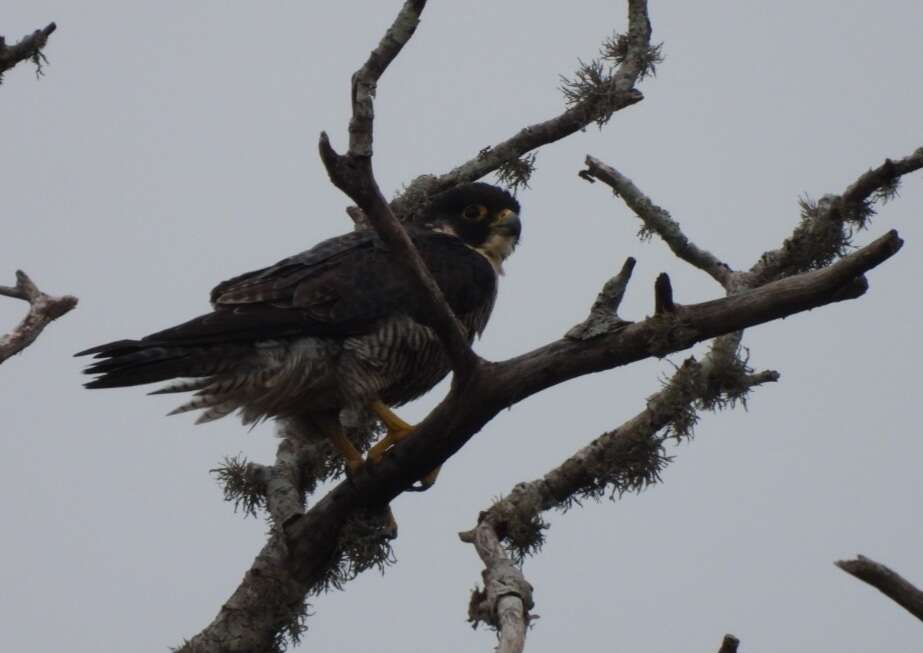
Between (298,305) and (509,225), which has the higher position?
(509,225)

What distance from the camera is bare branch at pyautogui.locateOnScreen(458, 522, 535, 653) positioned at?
3.56 metres

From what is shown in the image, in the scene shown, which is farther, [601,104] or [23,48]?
[601,104]

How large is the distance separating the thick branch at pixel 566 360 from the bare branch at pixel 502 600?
433mm

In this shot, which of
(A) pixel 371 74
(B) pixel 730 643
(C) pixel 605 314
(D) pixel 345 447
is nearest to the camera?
(B) pixel 730 643

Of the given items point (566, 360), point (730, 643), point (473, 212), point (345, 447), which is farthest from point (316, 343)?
point (730, 643)

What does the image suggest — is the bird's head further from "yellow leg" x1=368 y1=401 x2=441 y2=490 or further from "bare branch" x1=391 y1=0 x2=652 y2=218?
"yellow leg" x1=368 y1=401 x2=441 y2=490

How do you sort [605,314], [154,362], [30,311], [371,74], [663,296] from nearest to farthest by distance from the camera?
[371,74] → [663,296] → [605,314] → [30,311] → [154,362]

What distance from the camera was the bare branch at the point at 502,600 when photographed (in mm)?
3564

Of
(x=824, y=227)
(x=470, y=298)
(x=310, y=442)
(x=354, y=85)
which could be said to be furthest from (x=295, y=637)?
(x=824, y=227)

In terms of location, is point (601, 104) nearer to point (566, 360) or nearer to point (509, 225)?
point (509, 225)

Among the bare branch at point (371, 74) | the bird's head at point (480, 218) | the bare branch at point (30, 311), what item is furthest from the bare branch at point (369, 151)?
the bird's head at point (480, 218)

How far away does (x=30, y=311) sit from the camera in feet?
15.2

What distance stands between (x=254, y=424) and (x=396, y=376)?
2.44 feet

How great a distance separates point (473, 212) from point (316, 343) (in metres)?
1.29
